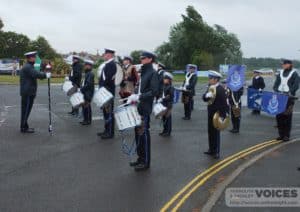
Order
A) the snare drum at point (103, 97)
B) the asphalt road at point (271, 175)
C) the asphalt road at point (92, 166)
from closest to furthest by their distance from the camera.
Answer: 1. the asphalt road at point (271, 175)
2. the asphalt road at point (92, 166)
3. the snare drum at point (103, 97)

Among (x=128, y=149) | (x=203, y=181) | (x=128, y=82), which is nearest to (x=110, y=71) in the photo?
(x=128, y=82)

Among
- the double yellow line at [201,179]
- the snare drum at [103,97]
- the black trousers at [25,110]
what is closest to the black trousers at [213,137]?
the double yellow line at [201,179]

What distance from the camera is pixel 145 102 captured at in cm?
938

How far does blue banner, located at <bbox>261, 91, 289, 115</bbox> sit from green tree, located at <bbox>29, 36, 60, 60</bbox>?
59.4 m

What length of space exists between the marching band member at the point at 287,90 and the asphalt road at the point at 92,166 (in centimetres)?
67

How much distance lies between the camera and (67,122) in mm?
15750

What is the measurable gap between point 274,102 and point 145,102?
5.94 m

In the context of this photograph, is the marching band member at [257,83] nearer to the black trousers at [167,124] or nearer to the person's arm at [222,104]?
the black trousers at [167,124]

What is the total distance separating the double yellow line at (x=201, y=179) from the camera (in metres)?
7.30

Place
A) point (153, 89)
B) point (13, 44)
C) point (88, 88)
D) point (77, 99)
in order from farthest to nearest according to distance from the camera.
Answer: point (13, 44) → point (88, 88) → point (77, 99) → point (153, 89)

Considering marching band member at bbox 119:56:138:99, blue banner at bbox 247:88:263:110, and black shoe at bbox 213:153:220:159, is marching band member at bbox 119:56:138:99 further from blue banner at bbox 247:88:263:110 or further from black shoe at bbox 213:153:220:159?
blue banner at bbox 247:88:263:110

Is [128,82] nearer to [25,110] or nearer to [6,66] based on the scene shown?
[25,110]

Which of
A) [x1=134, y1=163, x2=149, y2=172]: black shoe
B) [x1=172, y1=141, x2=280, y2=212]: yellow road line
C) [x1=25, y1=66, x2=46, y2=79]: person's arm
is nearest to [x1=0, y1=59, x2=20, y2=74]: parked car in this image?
[x1=25, y1=66, x2=46, y2=79]: person's arm

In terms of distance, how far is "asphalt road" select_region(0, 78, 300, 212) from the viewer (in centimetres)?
738
